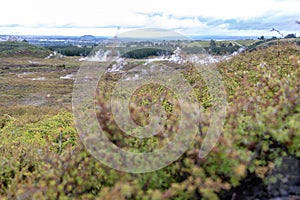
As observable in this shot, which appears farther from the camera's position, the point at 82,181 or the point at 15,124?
the point at 15,124

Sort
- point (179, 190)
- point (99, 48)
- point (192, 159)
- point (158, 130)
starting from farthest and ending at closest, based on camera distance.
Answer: point (99, 48) < point (158, 130) < point (192, 159) < point (179, 190)

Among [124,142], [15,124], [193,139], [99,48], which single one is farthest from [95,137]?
[15,124]

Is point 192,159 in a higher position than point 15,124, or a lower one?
higher

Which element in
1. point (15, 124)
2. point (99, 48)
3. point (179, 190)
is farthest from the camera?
point (15, 124)

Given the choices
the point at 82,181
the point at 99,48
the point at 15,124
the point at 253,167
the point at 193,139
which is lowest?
the point at 15,124

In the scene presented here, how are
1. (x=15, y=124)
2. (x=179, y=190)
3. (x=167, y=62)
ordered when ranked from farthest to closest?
(x=15, y=124)
(x=167, y=62)
(x=179, y=190)

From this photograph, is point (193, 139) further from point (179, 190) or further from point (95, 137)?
point (95, 137)

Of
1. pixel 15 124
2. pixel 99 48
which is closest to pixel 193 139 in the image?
pixel 99 48

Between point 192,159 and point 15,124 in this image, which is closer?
point 192,159

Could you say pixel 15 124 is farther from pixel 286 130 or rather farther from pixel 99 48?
pixel 286 130

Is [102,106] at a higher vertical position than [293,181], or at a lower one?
higher
